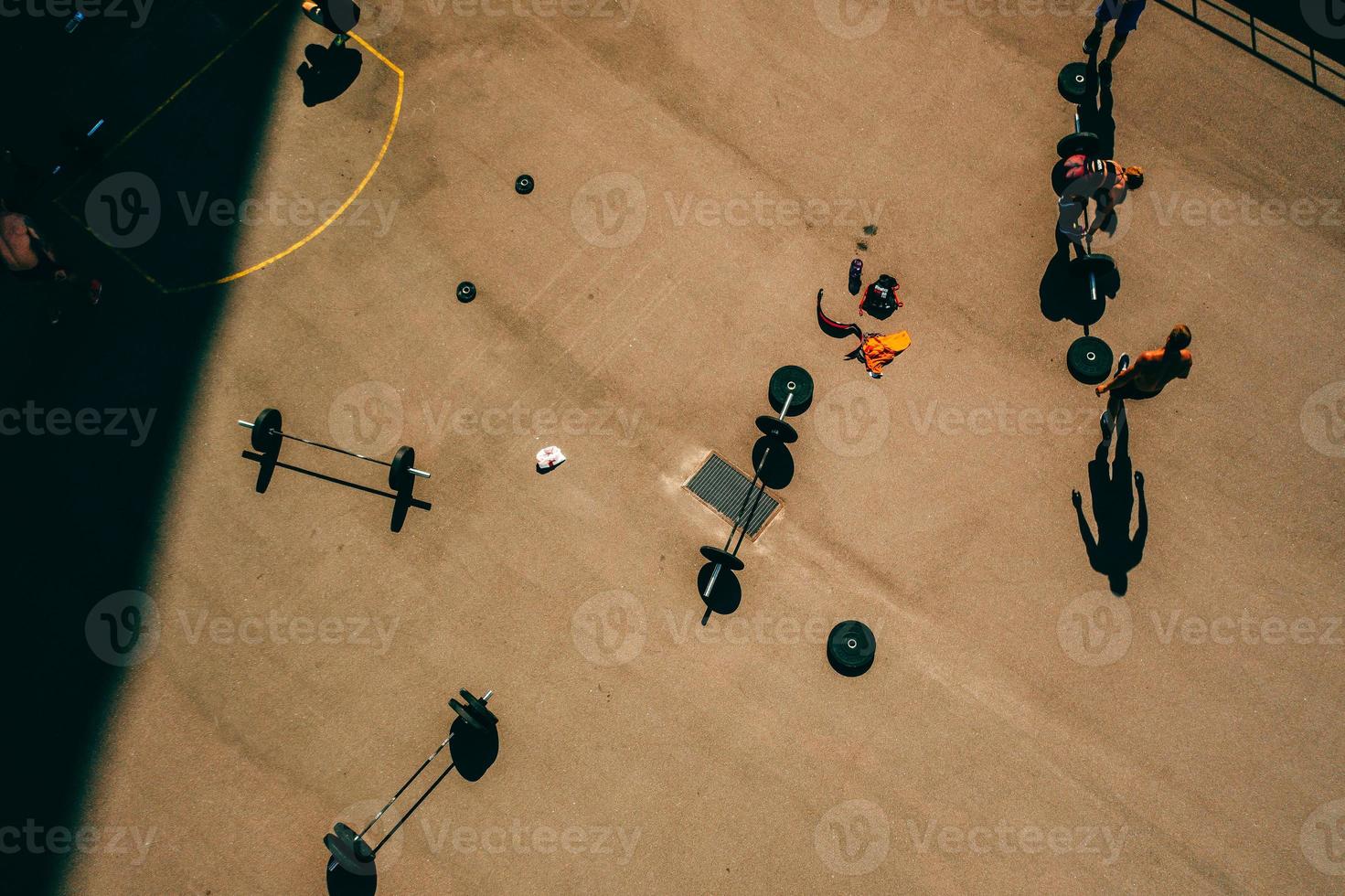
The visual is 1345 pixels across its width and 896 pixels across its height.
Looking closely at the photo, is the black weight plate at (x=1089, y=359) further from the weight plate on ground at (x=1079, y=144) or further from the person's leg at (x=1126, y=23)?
the person's leg at (x=1126, y=23)

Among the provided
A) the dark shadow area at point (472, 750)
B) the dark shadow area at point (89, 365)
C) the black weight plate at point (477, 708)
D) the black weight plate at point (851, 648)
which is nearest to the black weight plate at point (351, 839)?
the dark shadow area at point (472, 750)

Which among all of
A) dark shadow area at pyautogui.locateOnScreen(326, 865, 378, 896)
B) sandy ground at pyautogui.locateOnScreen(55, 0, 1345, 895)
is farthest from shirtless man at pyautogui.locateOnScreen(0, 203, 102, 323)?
dark shadow area at pyautogui.locateOnScreen(326, 865, 378, 896)

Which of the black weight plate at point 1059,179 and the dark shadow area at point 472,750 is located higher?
the black weight plate at point 1059,179

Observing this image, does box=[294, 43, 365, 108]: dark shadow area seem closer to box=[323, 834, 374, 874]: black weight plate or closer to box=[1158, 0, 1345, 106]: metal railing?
box=[323, 834, 374, 874]: black weight plate

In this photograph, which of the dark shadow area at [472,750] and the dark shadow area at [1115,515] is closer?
the dark shadow area at [472,750]

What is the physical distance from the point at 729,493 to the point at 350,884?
1010 centimetres

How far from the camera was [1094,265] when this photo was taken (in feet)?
53.8

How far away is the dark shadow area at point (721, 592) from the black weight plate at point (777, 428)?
281 centimetres

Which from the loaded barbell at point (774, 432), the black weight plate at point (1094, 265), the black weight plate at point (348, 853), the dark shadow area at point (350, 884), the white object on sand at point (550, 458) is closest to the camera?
the black weight plate at point (348, 853)

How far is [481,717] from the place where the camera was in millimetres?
14461

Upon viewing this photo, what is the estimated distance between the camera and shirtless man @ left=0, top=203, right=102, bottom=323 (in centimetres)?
1553

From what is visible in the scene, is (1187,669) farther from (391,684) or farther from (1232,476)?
(391,684)

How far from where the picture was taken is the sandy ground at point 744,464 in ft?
48.2

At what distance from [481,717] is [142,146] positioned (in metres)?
14.8
